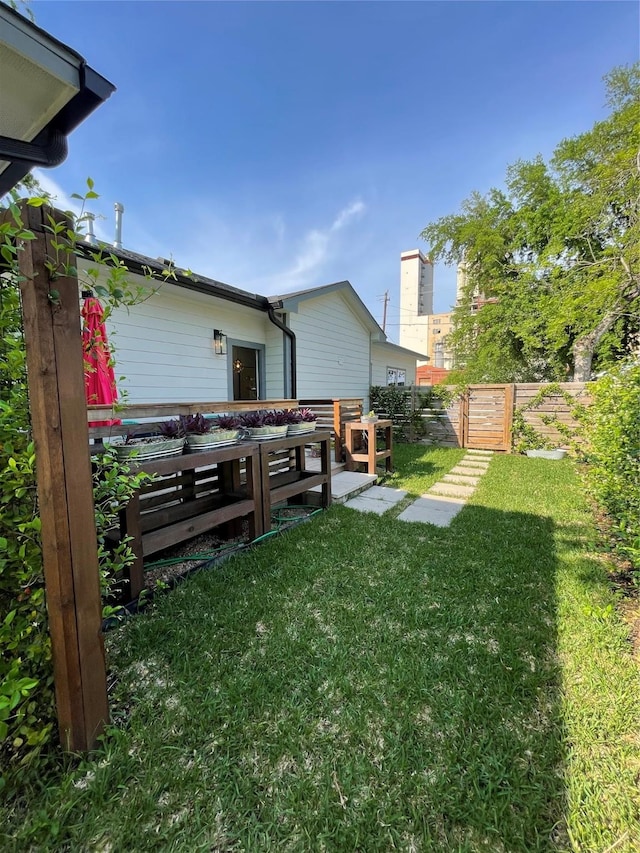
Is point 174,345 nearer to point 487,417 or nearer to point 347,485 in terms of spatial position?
point 347,485

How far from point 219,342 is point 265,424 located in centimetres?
335

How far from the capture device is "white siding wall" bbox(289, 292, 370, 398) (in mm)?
7598

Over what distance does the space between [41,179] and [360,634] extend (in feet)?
14.8

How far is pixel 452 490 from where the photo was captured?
495cm

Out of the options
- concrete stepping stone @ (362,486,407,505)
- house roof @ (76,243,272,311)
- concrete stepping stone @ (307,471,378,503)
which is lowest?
concrete stepping stone @ (362,486,407,505)

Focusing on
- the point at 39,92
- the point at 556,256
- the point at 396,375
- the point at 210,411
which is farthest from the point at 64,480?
the point at 556,256

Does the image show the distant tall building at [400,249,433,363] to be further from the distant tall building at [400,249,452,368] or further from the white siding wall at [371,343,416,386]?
the white siding wall at [371,343,416,386]

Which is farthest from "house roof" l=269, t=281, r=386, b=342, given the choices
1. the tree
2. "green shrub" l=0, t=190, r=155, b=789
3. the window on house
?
"green shrub" l=0, t=190, r=155, b=789

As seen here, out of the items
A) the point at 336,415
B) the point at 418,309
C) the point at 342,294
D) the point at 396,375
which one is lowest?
the point at 336,415

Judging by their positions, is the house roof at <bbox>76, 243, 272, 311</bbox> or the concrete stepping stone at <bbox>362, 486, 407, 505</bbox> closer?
the house roof at <bbox>76, 243, 272, 311</bbox>

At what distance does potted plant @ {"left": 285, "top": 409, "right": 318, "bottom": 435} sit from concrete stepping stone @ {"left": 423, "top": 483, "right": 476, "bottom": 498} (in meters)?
2.04

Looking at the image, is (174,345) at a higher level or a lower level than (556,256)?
lower

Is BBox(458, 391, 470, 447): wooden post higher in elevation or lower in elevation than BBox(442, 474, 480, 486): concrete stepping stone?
higher

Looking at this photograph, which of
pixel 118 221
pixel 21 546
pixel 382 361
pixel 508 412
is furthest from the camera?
pixel 382 361
